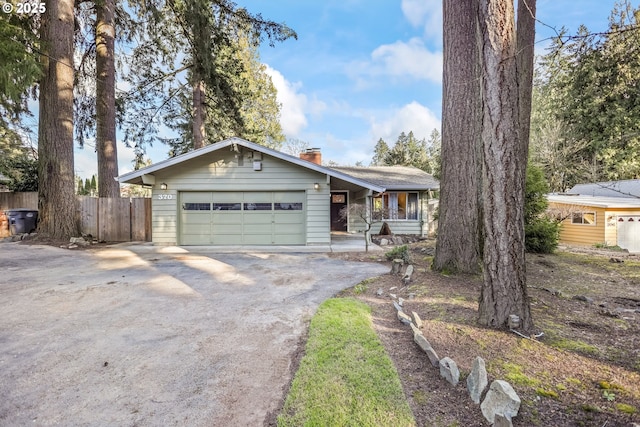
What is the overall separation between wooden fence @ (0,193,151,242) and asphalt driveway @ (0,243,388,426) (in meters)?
4.37

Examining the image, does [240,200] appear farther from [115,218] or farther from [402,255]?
[402,255]

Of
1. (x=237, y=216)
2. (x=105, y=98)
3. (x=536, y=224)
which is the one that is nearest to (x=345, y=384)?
(x=237, y=216)

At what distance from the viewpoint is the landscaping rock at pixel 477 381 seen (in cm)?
213

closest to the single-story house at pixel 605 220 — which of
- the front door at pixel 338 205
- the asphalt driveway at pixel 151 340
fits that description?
the front door at pixel 338 205

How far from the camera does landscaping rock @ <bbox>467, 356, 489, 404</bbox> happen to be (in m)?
2.13

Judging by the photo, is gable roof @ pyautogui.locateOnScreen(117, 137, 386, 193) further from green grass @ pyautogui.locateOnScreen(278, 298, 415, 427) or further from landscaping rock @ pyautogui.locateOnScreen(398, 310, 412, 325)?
green grass @ pyautogui.locateOnScreen(278, 298, 415, 427)

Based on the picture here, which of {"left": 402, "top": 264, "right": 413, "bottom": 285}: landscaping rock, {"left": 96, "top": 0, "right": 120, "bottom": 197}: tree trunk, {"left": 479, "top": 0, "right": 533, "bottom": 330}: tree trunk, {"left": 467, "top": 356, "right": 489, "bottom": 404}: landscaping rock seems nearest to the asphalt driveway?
{"left": 402, "top": 264, "right": 413, "bottom": 285}: landscaping rock

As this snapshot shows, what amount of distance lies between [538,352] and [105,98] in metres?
14.9

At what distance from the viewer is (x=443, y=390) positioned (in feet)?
7.53

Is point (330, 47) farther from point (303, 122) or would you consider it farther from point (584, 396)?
point (303, 122)

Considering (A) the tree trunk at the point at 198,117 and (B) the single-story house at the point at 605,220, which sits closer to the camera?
(B) the single-story house at the point at 605,220

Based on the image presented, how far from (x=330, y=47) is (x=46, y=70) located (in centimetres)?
1033

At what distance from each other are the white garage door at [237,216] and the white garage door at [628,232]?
49.8 ft

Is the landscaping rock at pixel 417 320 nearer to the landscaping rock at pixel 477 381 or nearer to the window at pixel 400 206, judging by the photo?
the landscaping rock at pixel 477 381
